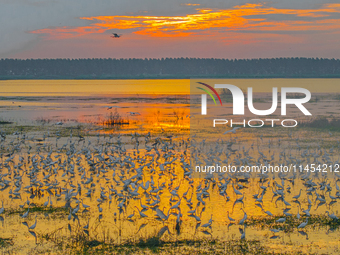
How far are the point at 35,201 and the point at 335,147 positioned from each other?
13712 millimetres

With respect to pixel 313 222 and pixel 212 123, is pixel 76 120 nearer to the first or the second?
pixel 212 123

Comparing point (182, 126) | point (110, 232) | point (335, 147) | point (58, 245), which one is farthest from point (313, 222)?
point (182, 126)

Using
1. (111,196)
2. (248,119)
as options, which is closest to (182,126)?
(248,119)

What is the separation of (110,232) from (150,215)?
4.35 feet

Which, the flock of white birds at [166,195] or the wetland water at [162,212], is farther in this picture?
the flock of white birds at [166,195]

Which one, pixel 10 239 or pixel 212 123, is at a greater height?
pixel 212 123

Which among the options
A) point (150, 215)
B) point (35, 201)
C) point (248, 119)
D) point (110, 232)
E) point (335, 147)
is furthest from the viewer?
point (248, 119)

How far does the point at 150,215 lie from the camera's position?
11320 millimetres

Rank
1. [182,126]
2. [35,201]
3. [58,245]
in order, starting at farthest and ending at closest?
[182,126] → [35,201] → [58,245]

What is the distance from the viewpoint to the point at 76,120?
3181cm

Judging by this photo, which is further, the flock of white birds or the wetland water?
the flock of white birds

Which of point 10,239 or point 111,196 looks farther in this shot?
point 111,196

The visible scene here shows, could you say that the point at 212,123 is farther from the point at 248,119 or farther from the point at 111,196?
the point at 111,196

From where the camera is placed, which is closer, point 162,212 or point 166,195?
point 162,212
